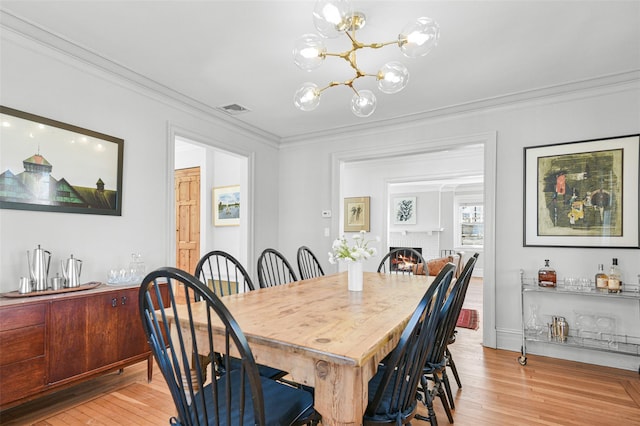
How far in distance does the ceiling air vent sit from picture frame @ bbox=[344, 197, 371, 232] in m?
3.58

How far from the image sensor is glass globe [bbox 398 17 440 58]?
64.3 inches

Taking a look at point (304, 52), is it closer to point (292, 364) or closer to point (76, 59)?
point (292, 364)

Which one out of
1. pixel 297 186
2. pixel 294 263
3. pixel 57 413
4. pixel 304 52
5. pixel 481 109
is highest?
pixel 481 109

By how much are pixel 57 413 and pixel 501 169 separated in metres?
4.16

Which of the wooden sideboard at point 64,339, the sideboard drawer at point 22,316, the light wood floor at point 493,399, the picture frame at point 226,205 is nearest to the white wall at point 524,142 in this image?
the light wood floor at point 493,399

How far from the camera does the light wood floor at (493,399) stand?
208cm

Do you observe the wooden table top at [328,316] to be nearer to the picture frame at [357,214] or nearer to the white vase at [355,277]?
the white vase at [355,277]

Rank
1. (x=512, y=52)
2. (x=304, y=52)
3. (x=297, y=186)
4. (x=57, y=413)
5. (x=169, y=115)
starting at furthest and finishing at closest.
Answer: (x=297, y=186) < (x=169, y=115) < (x=512, y=52) < (x=57, y=413) < (x=304, y=52)

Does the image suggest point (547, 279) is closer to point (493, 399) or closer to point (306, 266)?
point (493, 399)

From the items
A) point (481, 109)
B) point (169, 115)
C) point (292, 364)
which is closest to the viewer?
point (292, 364)

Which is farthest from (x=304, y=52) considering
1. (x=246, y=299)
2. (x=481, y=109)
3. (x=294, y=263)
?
(x=294, y=263)

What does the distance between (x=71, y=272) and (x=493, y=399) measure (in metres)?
3.05

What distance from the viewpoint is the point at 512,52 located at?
8.37ft

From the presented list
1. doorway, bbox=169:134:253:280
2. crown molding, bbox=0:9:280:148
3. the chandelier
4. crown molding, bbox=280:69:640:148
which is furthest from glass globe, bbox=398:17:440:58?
doorway, bbox=169:134:253:280
